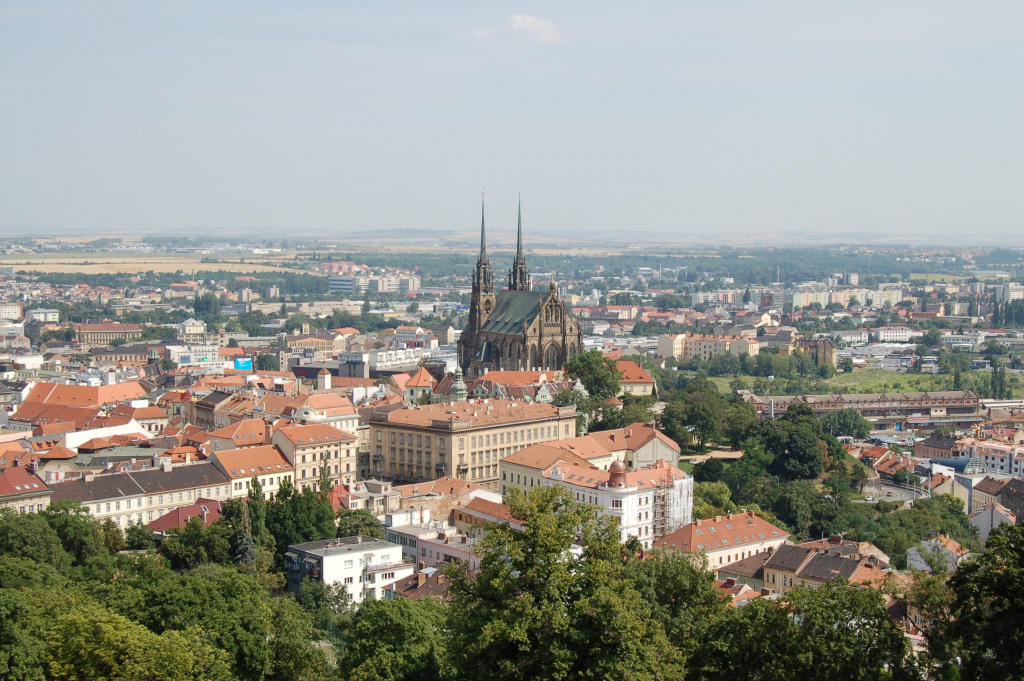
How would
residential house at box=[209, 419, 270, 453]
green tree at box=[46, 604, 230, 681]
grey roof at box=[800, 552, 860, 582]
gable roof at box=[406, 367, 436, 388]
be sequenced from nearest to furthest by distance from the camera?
green tree at box=[46, 604, 230, 681], grey roof at box=[800, 552, 860, 582], residential house at box=[209, 419, 270, 453], gable roof at box=[406, 367, 436, 388]

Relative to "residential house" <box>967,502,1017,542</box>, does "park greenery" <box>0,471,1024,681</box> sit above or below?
above

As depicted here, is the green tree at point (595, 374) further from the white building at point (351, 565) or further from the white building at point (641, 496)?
the white building at point (351, 565)

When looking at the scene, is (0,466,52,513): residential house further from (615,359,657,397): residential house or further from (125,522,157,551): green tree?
(615,359,657,397): residential house

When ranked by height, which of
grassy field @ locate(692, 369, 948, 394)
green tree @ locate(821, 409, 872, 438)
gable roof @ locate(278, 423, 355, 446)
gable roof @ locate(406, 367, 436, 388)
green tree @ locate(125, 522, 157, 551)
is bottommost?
grassy field @ locate(692, 369, 948, 394)

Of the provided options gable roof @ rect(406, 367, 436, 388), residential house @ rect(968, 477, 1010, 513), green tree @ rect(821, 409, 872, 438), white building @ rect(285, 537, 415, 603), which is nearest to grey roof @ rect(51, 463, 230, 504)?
white building @ rect(285, 537, 415, 603)

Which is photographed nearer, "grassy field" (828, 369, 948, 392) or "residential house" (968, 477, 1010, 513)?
"residential house" (968, 477, 1010, 513)

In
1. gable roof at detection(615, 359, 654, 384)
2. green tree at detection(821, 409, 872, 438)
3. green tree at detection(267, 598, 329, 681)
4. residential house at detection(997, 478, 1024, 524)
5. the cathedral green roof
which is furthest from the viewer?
the cathedral green roof

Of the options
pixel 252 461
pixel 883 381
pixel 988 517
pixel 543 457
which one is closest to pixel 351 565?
pixel 252 461
